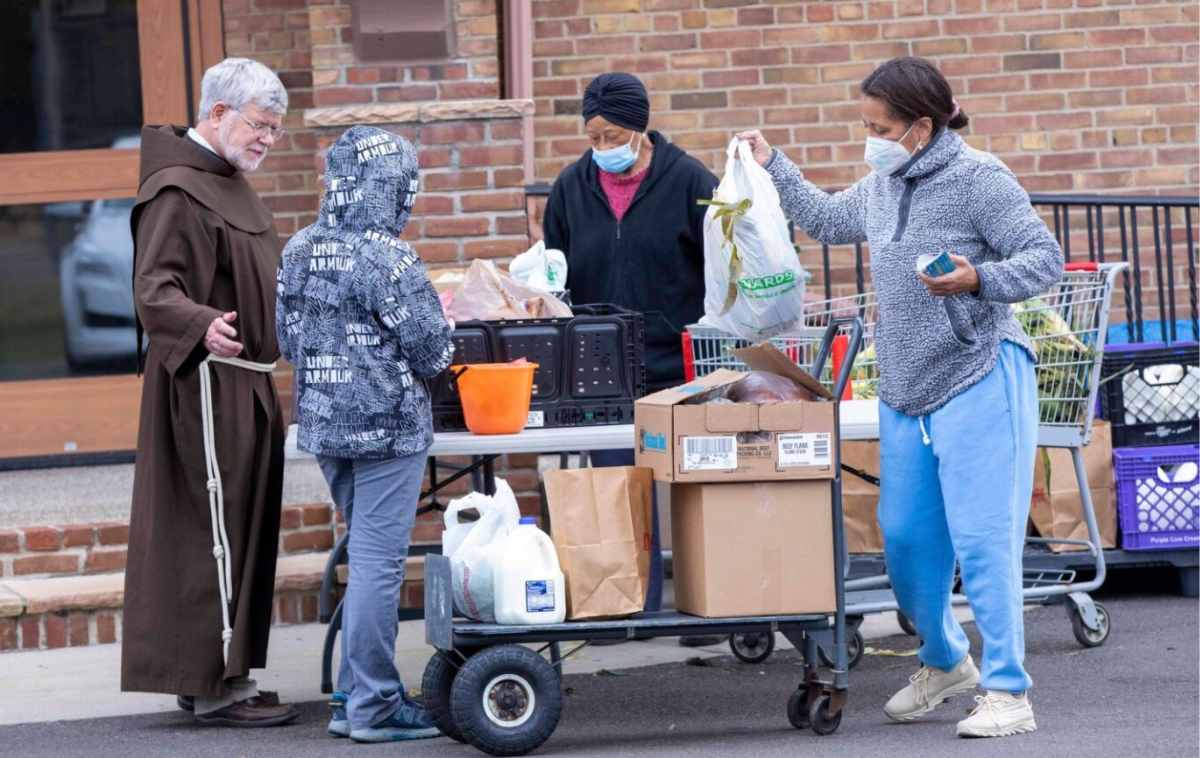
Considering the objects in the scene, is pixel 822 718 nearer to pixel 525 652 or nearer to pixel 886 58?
pixel 525 652

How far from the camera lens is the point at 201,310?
479 centimetres

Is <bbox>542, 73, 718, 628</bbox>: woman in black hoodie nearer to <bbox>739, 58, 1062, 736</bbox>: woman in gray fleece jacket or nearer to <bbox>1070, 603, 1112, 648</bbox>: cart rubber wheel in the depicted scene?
<bbox>739, 58, 1062, 736</bbox>: woman in gray fleece jacket

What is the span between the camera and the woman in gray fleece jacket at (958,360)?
442 centimetres

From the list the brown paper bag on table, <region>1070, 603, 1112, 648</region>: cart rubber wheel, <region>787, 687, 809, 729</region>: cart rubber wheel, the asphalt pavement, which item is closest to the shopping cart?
<region>1070, 603, 1112, 648</region>: cart rubber wheel

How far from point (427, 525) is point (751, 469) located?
7.57ft

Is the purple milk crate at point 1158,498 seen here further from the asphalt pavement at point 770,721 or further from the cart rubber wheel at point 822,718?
the cart rubber wheel at point 822,718

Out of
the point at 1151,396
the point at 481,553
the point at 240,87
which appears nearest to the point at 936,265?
the point at 481,553

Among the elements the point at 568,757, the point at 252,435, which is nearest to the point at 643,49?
the point at 252,435

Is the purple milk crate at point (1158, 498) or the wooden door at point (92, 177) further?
the wooden door at point (92, 177)

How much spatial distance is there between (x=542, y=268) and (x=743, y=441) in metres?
1.20

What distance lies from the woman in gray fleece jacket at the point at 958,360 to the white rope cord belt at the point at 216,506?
1928 millimetres

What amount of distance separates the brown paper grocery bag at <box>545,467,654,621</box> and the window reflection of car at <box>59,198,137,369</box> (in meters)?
3.30

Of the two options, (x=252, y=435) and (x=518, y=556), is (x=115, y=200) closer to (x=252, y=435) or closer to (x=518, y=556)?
(x=252, y=435)

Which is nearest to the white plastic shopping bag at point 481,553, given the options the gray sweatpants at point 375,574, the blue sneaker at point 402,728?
the gray sweatpants at point 375,574
